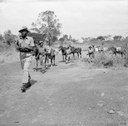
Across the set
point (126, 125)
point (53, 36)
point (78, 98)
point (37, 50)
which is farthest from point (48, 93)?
point (53, 36)

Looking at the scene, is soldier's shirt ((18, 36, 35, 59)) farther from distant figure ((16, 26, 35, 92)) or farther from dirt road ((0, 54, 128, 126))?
dirt road ((0, 54, 128, 126))

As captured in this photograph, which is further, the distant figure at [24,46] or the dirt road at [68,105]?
the distant figure at [24,46]

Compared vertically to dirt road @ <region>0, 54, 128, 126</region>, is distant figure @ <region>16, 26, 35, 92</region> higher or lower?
higher

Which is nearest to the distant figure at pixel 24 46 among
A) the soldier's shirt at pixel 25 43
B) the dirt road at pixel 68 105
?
the soldier's shirt at pixel 25 43

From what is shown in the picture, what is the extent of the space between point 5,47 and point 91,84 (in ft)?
84.1

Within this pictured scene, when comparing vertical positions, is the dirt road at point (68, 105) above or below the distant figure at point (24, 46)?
below

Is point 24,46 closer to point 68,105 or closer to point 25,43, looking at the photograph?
point 25,43

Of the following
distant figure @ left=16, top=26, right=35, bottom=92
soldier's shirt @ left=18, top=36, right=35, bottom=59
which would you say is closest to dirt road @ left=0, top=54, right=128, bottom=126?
distant figure @ left=16, top=26, right=35, bottom=92

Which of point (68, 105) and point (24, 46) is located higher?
point (24, 46)

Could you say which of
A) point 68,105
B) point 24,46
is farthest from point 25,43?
point 68,105

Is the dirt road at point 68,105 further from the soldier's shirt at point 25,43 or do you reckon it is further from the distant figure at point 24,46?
the soldier's shirt at point 25,43

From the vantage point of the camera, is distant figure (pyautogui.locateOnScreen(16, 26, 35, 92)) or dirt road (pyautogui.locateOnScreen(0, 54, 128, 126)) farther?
distant figure (pyautogui.locateOnScreen(16, 26, 35, 92))

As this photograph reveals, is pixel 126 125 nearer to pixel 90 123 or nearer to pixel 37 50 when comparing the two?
pixel 90 123

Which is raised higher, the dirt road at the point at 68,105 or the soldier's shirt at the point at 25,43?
the soldier's shirt at the point at 25,43
